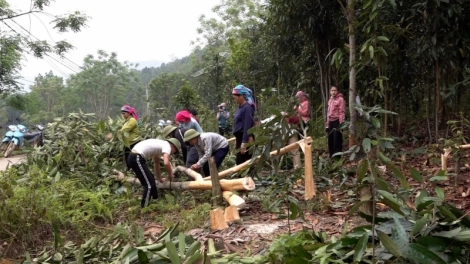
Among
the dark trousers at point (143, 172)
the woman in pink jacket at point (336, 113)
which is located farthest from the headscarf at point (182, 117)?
the woman in pink jacket at point (336, 113)

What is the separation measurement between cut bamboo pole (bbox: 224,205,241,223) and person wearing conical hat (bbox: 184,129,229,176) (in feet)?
4.03

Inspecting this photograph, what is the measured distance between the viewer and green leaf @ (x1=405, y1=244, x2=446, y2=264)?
2.25 metres

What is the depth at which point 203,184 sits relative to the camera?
5785mm

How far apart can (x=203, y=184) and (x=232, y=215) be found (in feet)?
4.10

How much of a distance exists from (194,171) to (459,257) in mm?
4179

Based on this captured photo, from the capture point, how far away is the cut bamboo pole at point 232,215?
459cm

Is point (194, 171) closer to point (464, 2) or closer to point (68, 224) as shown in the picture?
point (68, 224)

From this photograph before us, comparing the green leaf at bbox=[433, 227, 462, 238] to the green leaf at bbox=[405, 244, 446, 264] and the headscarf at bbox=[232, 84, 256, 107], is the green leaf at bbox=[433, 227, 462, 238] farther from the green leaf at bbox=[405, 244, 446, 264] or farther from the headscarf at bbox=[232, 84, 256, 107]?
the headscarf at bbox=[232, 84, 256, 107]

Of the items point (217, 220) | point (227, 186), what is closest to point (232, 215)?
point (217, 220)

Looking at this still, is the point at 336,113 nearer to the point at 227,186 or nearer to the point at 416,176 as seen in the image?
the point at 227,186

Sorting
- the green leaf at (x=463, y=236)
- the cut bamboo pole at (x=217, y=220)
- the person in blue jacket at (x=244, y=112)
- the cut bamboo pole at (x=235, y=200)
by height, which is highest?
the person in blue jacket at (x=244, y=112)

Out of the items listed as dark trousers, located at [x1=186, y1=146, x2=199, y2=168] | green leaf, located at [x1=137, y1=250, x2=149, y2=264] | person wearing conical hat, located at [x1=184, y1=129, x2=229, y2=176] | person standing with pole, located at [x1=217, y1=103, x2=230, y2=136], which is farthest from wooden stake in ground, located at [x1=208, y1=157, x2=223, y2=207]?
person standing with pole, located at [x1=217, y1=103, x2=230, y2=136]

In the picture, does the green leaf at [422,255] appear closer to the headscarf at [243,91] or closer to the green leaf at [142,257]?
the green leaf at [142,257]

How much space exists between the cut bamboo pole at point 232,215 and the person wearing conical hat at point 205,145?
4.03ft
